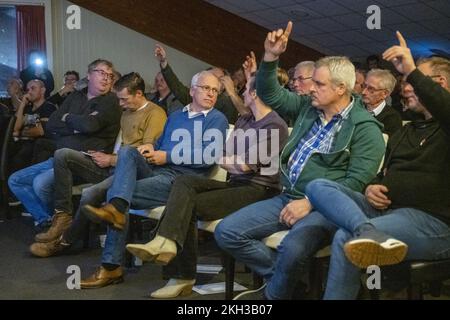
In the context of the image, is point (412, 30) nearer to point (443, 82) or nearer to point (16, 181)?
point (16, 181)

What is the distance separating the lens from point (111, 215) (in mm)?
2350

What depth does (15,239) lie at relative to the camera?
11.6 feet

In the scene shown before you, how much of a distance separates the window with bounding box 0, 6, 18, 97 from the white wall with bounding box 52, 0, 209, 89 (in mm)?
504

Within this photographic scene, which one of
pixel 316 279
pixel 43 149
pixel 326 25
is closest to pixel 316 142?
pixel 316 279

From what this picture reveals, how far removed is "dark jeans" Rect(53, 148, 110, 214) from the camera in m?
3.07

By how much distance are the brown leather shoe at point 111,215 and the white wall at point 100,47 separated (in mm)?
5068

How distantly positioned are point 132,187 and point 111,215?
0.57 feet

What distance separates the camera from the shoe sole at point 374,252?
153 cm

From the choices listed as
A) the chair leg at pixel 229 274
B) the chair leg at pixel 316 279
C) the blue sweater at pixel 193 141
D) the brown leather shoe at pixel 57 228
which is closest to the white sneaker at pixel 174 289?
the chair leg at pixel 229 274

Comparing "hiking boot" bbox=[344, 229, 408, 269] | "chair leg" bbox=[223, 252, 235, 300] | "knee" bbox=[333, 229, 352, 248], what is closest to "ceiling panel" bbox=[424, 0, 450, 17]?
"chair leg" bbox=[223, 252, 235, 300]

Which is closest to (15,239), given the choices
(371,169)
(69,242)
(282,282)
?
(69,242)

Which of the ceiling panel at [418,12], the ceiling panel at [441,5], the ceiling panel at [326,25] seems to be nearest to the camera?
the ceiling panel at [441,5]

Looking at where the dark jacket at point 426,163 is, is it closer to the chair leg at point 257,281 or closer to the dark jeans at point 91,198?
the chair leg at point 257,281

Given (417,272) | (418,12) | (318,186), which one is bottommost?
→ (417,272)
